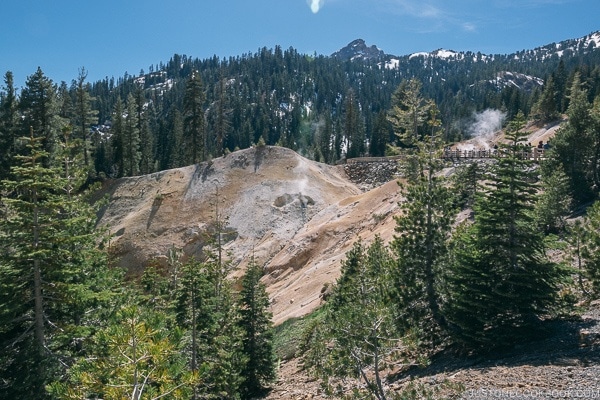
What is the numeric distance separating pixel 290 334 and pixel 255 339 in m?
6.35

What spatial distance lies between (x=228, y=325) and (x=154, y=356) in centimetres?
1282

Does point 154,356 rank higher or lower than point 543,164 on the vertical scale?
lower

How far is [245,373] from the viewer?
21109 mm

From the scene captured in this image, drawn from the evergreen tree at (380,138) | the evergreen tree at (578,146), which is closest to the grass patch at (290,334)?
the evergreen tree at (578,146)

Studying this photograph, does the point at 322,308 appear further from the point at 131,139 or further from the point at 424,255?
the point at 131,139

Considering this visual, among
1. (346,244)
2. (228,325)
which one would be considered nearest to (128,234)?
(346,244)

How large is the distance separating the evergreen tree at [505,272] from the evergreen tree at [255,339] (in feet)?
30.7

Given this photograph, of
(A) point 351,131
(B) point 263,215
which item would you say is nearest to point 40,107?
(B) point 263,215

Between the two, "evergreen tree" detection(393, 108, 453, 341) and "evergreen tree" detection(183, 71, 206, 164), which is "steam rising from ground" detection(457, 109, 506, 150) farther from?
"evergreen tree" detection(393, 108, 453, 341)

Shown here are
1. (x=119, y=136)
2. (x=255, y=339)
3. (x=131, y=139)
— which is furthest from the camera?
(x=131, y=139)

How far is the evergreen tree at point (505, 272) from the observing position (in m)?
15.2

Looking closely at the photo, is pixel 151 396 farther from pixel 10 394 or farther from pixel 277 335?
pixel 277 335

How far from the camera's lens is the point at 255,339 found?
21750 millimetres

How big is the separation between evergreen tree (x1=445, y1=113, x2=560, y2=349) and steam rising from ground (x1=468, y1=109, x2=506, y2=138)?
372 ft
